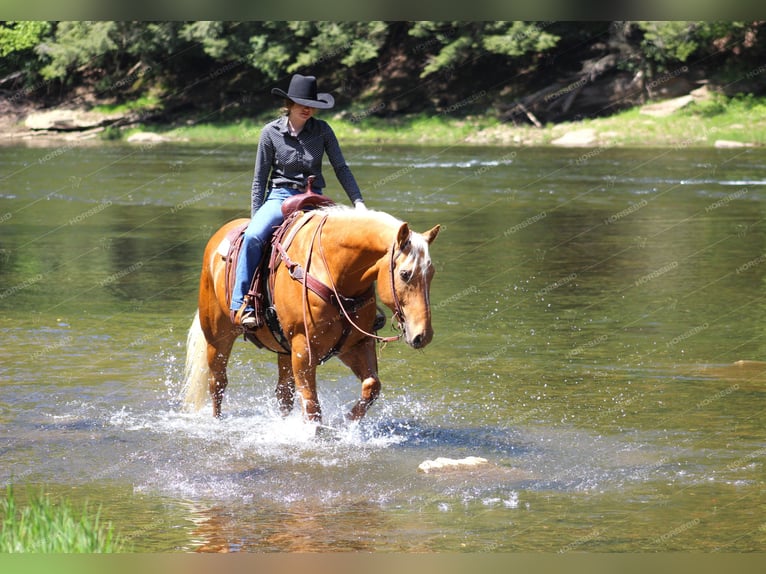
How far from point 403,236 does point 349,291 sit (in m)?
0.91

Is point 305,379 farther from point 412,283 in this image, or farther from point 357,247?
point 412,283

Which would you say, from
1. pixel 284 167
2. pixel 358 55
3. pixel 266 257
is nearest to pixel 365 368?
pixel 266 257

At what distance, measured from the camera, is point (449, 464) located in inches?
336

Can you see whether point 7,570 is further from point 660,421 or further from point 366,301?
point 660,421

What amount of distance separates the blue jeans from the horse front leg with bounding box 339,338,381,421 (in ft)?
3.16

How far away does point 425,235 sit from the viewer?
8.12 meters

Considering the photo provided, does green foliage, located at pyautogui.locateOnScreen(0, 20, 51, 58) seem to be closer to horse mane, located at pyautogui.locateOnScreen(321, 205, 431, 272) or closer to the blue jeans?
the blue jeans

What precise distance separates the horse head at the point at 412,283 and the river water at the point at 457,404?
107 cm

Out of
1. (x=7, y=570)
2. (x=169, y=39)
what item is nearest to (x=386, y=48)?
(x=169, y=39)

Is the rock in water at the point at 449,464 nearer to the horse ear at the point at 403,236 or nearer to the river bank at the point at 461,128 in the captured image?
the horse ear at the point at 403,236

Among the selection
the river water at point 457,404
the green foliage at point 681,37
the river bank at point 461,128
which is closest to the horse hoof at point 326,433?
the river water at point 457,404

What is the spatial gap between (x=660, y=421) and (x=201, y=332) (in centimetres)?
392

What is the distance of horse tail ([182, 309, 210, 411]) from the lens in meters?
10.3

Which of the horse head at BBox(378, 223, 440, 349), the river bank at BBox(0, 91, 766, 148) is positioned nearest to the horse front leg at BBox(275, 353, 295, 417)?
the horse head at BBox(378, 223, 440, 349)
